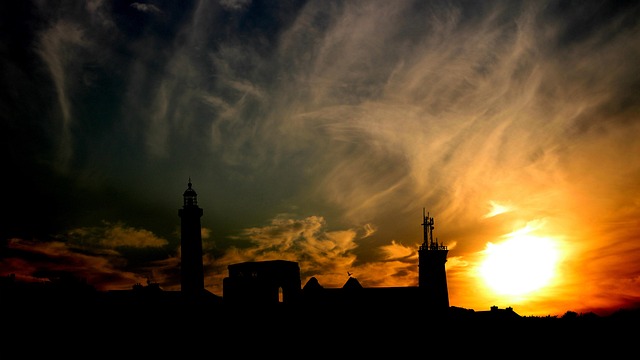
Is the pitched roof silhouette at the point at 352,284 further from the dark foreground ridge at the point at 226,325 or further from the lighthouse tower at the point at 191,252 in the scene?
the lighthouse tower at the point at 191,252

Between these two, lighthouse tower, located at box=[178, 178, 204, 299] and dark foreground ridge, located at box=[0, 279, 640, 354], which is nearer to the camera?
dark foreground ridge, located at box=[0, 279, 640, 354]

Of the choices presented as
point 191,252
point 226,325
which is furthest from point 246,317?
point 191,252

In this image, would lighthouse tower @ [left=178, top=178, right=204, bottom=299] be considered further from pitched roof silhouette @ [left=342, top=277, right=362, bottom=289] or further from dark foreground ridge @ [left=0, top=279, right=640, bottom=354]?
pitched roof silhouette @ [left=342, top=277, right=362, bottom=289]

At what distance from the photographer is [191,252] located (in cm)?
3891

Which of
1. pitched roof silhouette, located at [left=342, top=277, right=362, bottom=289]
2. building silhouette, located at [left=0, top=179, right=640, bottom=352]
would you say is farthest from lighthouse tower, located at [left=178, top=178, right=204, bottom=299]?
pitched roof silhouette, located at [left=342, top=277, right=362, bottom=289]

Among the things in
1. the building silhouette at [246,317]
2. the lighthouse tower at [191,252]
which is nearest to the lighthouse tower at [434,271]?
the building silhouette at [246,317]

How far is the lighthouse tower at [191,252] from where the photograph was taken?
38188 millimetres

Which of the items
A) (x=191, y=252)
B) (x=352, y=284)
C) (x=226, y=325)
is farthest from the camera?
(x=352, y=284)

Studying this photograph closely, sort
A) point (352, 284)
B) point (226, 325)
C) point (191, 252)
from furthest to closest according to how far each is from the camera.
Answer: point (352, 284)
point (191, 252)
point (226, 325)

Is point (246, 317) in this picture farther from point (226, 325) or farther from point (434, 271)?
point (434, 271)

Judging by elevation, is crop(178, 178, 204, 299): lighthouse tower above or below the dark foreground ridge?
above

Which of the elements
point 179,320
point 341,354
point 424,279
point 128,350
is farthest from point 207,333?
point 424,279

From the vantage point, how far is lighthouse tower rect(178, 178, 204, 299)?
125 ft

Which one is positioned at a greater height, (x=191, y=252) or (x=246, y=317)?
(x=191, y=252)
